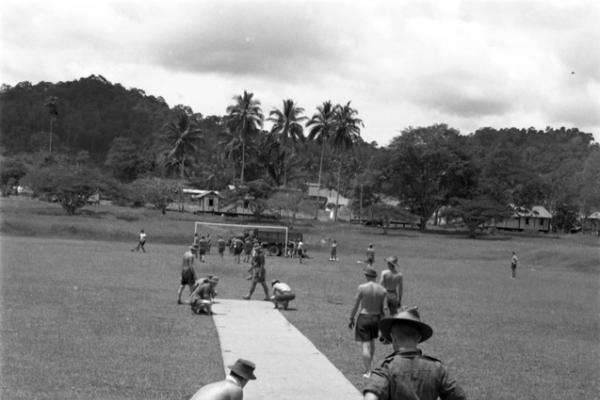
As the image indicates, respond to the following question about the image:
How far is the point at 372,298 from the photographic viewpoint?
1045 cm

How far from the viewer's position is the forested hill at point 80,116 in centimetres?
13812

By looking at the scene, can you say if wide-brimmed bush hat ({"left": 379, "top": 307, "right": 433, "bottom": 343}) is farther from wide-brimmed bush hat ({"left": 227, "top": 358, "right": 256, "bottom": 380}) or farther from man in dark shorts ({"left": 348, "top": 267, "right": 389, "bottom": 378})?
man in dark shorts ({"left": 348, "top": 267, "right": 389, "bottom": 378})

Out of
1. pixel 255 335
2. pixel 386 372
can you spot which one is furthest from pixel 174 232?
pixel 386 372

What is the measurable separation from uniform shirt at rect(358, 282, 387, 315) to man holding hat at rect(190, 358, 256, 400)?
582 cm

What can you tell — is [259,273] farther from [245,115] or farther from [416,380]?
[245,115]

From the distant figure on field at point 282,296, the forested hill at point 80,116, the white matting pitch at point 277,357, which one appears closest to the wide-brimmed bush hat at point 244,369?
the white matting pitch at point 277,357

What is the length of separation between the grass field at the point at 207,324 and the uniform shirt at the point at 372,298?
3.27 ft

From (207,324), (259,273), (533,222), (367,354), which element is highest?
(533,222)

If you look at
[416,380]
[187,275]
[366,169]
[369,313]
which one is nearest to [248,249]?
[187,275]

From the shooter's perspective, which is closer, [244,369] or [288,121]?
[244,369]

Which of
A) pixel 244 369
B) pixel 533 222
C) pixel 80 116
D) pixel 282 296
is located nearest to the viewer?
pixel 244 369

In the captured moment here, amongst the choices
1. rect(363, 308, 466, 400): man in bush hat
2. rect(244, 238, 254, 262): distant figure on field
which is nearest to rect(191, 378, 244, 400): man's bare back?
rect(363, 308, 466, 400): man in bush hat

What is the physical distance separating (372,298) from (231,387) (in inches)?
239

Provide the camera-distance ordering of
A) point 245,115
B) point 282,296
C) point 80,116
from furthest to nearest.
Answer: point 80,116
point 245,115
point 282,296
